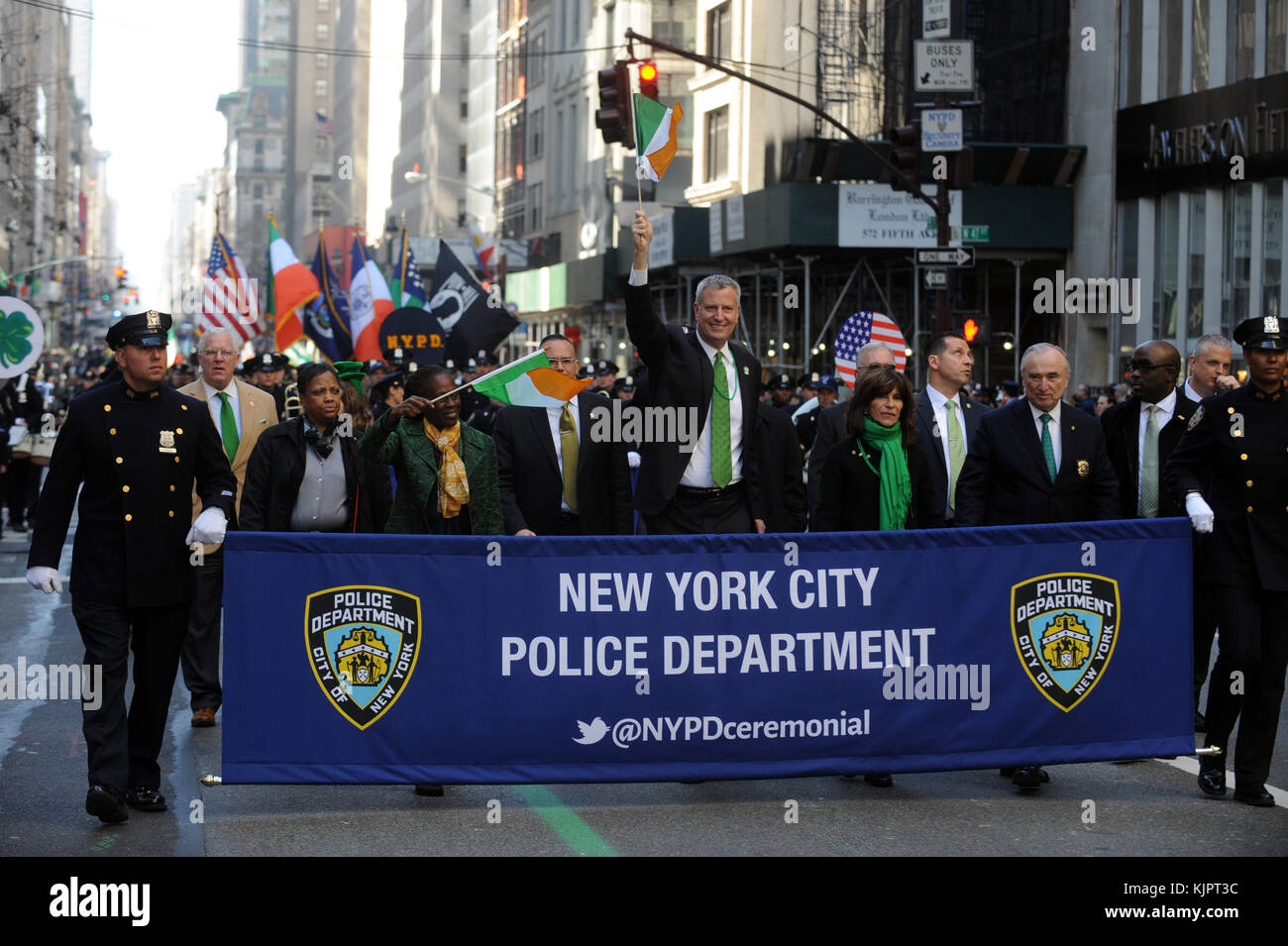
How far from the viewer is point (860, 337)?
21469 millimetres

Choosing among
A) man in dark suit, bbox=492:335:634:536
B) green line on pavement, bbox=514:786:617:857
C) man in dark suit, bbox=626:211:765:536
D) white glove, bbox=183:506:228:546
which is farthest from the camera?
man in dark suit, bbox=492:335:634:536

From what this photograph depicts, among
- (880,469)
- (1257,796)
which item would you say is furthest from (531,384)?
(1257,796)

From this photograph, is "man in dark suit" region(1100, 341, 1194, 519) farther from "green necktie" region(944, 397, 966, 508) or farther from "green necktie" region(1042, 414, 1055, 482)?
"green necktie" region(1042, 414, 1055, 482)

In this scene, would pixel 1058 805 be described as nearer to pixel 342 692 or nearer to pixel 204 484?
pixel 342 692

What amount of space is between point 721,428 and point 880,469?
32.7 inches

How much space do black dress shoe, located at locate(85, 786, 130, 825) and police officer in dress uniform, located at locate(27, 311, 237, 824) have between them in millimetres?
74

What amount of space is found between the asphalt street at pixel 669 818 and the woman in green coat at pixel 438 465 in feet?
4.51

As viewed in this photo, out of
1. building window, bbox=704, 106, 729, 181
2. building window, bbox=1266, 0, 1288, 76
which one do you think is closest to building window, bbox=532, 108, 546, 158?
building window, bbox=704, 106, 729, 181

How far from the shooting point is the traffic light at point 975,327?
21961 millimetres

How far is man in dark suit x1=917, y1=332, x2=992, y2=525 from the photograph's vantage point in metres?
9.09

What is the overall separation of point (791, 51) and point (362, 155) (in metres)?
103
